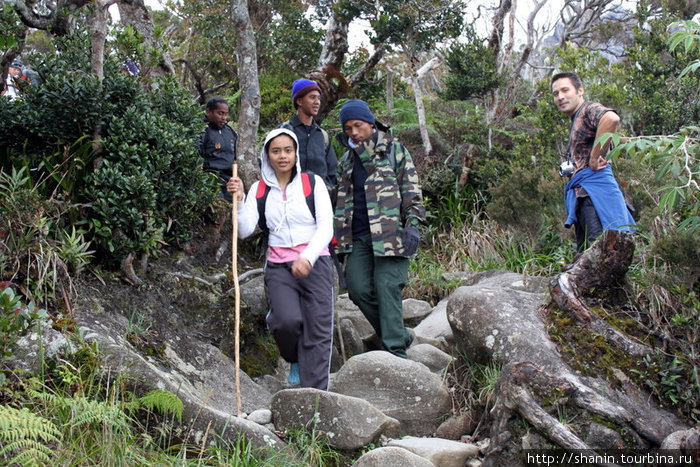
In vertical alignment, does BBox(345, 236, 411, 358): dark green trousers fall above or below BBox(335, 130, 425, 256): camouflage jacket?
below

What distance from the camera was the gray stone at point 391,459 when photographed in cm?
373

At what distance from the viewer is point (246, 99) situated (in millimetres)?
7191

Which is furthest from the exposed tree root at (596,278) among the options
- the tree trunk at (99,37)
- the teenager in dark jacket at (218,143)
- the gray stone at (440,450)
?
the teenager in dark jacket at (218,143)

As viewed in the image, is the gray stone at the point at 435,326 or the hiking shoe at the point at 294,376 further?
the gray stone at the point at 435,326

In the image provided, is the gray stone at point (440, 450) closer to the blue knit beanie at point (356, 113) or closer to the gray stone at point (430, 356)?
the gray stone at point (430, 356)

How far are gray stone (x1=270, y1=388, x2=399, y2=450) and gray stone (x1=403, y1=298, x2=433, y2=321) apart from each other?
3.35 metres

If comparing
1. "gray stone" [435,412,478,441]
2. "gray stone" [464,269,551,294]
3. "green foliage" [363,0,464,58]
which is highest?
"green foliage" [363,0,464,58]

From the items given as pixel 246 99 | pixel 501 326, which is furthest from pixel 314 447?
pixel 246 99

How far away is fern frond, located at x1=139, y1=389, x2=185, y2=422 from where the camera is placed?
12.0 feet

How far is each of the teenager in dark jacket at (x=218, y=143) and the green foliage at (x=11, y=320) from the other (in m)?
3.80

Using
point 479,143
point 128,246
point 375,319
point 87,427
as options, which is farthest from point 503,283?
point 479,143

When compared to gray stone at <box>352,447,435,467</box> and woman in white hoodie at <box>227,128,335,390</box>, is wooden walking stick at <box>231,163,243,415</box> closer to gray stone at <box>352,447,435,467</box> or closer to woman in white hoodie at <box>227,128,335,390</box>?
woman in white hoodie at <box>227,128,335,390</box>

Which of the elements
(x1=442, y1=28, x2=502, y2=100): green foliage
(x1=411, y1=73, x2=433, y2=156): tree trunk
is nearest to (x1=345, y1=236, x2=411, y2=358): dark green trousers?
(x1=411, y1=73, x2=433, y2=156): tree trunk

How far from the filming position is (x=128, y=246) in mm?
5215
